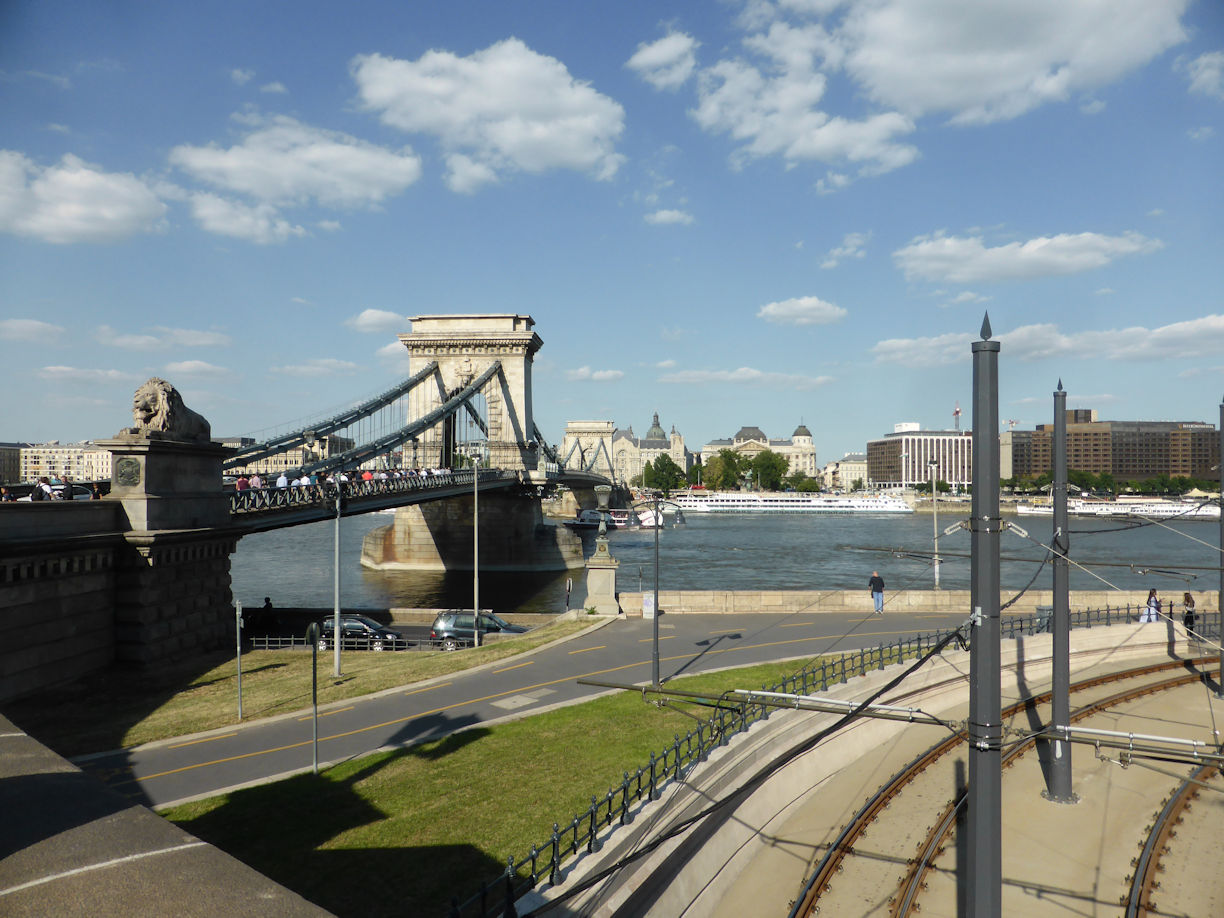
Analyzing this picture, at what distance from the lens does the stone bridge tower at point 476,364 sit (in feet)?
258

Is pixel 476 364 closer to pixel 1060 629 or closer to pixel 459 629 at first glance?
pixel 459 629

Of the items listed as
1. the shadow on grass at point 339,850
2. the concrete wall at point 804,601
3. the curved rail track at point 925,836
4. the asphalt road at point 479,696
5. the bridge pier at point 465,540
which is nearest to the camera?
the shadow on grass at point 339,850

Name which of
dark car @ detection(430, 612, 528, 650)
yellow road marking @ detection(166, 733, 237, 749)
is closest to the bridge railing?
dark car @ detection(430, 612, 528, 650)

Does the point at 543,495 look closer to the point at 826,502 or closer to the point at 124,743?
the point at 124,743

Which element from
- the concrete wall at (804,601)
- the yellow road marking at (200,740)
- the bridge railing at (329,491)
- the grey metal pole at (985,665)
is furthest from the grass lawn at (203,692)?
the grey metal pole at (985,665)

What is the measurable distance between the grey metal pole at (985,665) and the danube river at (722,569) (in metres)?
15.5

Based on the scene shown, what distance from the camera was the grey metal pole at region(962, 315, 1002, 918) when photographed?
738 centimetres

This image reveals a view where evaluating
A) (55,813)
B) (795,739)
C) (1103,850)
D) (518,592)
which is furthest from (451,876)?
(518,592)

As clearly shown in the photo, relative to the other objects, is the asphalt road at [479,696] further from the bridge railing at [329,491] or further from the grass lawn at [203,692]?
the bridge railing at [329,491]

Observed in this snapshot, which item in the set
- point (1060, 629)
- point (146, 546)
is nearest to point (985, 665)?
point (1060, 629)

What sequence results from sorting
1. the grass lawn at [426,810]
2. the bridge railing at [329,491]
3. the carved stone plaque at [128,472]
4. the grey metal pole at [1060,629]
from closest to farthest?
1. the grass lawn at [426,810]
2. the grey metal pole at [1060,629]
3. the carved stone plaque at [128,472]
4. the bridge railing at [329,491]

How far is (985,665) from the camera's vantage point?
7.48m

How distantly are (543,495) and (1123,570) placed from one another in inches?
1820

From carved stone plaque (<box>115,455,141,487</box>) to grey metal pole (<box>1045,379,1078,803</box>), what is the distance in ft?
78.1
